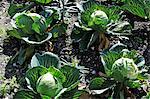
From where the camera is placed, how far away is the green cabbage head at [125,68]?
3.05m

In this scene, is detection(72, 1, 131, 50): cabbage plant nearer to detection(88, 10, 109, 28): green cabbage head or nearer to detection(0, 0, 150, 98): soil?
detection(88, 10, 109, 28): green cabbage head

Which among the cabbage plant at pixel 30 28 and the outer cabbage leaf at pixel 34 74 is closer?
the outer cabbage leaf at pixel 34 74

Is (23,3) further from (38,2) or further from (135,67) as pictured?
(135,67)

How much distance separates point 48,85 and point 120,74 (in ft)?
1.87

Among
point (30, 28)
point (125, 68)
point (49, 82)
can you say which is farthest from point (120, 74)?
point (30, 28)

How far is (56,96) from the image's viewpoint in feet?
9.73

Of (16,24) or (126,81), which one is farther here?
(16,24)

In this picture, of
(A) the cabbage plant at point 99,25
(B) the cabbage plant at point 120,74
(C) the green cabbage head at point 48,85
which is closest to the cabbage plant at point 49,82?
(C) the green cabbage head at point 48,85

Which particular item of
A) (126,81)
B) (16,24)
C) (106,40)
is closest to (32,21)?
(16,24)

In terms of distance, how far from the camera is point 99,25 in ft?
11.5

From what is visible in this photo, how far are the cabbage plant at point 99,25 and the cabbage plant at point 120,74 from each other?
1.07 ft

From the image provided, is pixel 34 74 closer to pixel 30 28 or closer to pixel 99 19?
pixel 30 28

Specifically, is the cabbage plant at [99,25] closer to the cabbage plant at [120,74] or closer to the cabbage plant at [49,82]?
the cabbage plant at [120,74]

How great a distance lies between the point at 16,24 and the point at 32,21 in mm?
157
